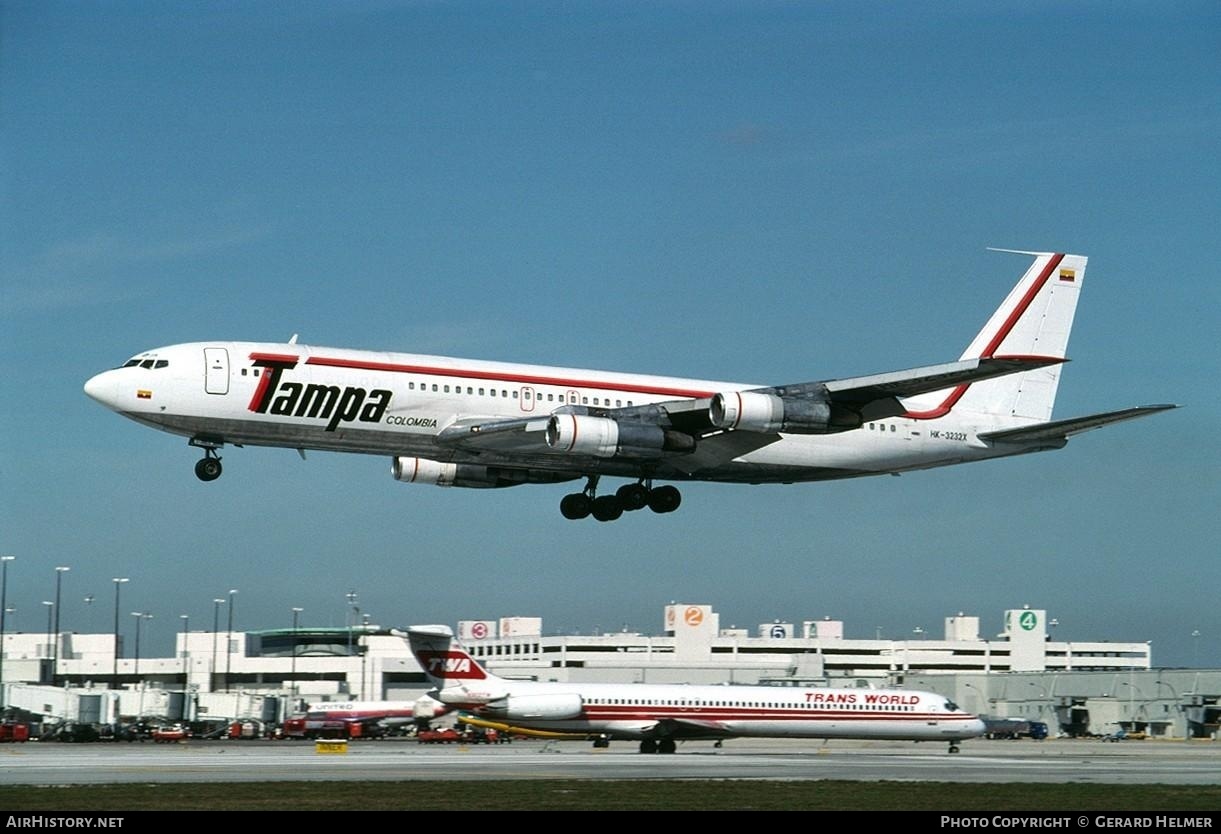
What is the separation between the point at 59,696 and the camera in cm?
12138

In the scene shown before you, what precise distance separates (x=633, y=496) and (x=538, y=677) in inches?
3341

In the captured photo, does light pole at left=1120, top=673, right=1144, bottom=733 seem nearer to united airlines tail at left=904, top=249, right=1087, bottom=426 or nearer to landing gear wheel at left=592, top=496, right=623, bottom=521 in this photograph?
united airlines tail at left=904, top=249, right=1087, bottom=426

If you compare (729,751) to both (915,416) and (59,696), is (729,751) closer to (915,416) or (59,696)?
(915,416)

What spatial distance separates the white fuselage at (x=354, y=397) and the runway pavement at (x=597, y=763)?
1201cm

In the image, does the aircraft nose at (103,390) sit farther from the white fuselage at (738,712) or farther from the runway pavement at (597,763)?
the white fuselage at (738,712)

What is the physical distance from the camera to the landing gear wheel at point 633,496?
210ft

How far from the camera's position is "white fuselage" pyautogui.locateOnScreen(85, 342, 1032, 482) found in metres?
53.5

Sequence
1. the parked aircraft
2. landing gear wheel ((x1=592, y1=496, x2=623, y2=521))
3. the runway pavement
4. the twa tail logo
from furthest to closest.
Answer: the parked aircraft
the twa tail logo
landing gear wheel ((x1=592, y1=496, x2=623, y2=521))
the runway pavement

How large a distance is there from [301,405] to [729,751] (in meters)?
38.7

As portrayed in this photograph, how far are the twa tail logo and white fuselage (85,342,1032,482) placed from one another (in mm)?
27009

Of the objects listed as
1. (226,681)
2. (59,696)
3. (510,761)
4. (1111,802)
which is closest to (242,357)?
(510,761)

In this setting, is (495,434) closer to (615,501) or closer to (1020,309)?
(615,501)

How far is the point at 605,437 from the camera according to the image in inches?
2231

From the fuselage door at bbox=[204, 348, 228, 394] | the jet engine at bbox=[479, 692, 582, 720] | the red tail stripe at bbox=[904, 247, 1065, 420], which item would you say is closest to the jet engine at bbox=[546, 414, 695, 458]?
the fuselage door at bbox=[204, 348, 228, 394]
